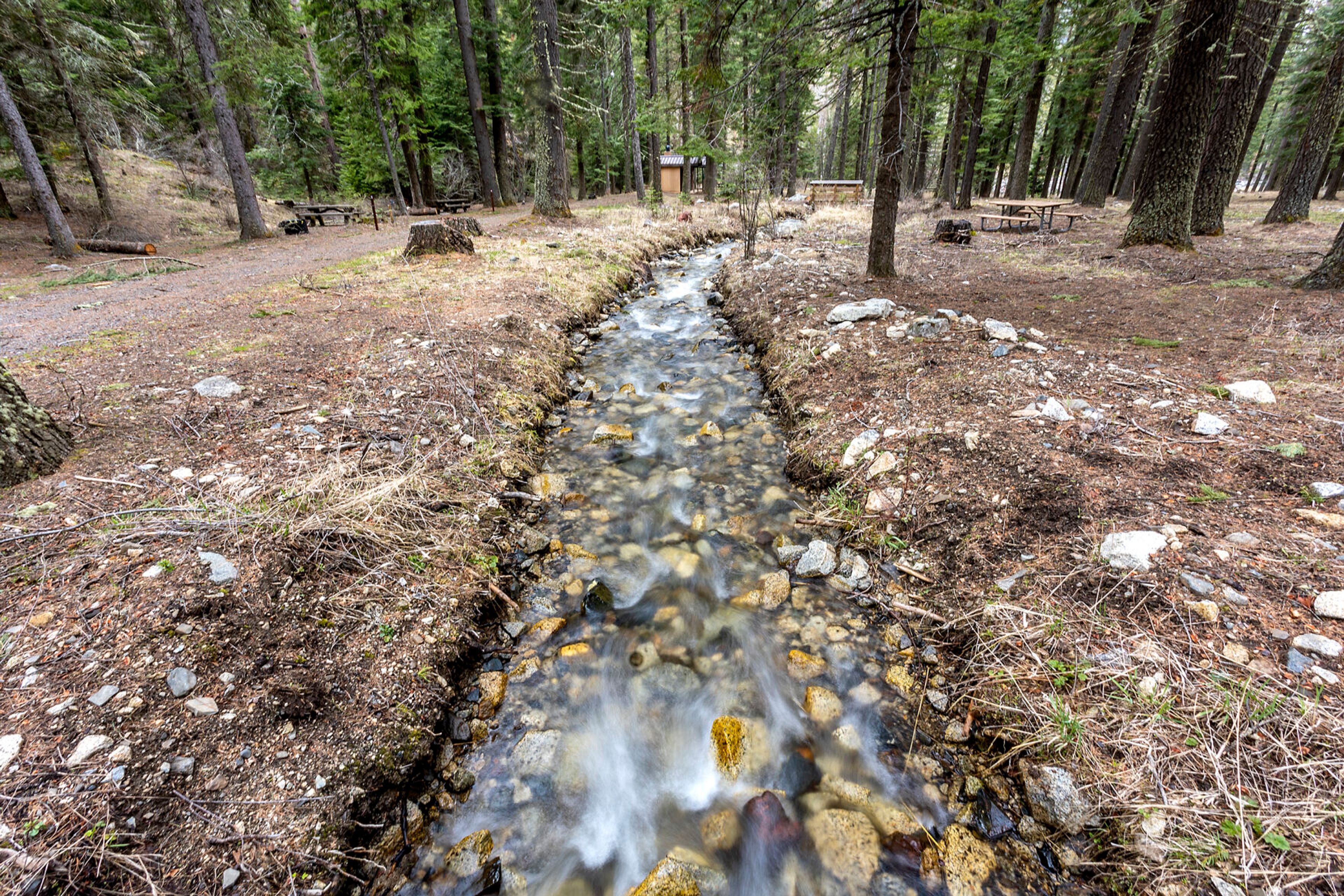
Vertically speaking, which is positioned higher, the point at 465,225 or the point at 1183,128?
the point at 1183,128

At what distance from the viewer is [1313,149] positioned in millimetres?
11164

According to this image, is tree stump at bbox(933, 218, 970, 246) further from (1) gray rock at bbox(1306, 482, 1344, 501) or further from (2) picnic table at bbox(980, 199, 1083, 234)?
(1) gray rock at bbox(1306, 482, 1344, 501)

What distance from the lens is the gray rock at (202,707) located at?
221 cm

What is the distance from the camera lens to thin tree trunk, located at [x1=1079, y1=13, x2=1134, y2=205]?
15180 mm

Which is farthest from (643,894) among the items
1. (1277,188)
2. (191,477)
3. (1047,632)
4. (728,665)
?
(1277,188)

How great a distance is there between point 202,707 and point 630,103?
→ 24.1 metres

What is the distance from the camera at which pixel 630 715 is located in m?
3.10

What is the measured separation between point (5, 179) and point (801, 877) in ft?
88.7

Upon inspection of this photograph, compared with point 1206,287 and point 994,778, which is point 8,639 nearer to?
point 994,778

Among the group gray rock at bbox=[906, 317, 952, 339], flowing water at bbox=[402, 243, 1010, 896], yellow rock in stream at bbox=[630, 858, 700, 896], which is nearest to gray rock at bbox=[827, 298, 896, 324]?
gray rock at bbox=[906, 317, 952, 339]

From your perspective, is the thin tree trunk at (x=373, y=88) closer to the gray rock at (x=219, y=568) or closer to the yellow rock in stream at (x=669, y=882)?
the gray rock at (x=219, y=568)

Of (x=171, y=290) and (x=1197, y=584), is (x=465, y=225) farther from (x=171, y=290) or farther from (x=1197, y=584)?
(x=1197, y=584)

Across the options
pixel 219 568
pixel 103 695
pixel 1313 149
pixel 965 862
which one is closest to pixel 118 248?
pixel 219 568

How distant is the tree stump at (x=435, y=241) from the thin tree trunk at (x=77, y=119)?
36.9 feet
